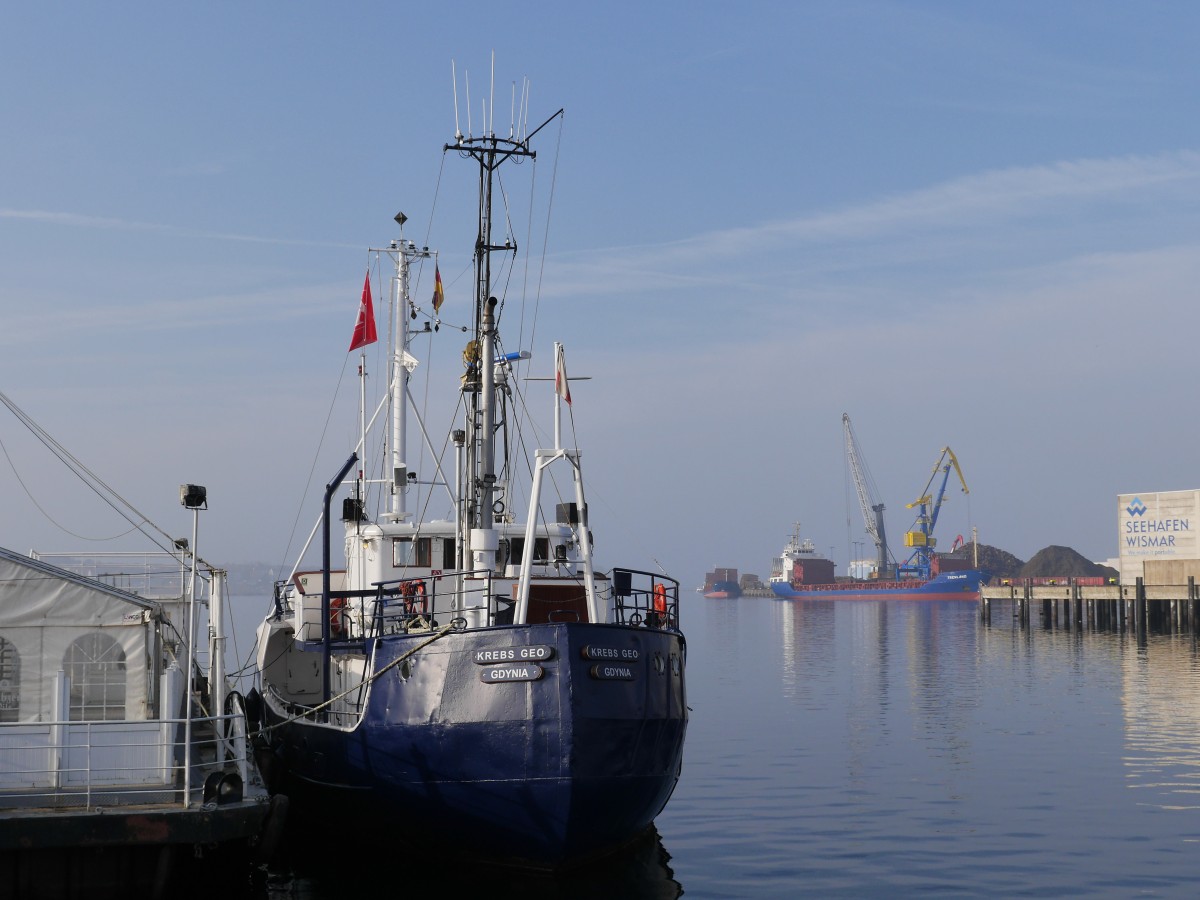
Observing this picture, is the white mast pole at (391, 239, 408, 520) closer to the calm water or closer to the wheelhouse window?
the wheelhouse window

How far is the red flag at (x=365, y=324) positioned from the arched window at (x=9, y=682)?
13.5 meters

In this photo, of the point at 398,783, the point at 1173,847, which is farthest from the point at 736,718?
the point at 398,783

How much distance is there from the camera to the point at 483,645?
17594mm

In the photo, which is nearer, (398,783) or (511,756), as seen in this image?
(511,756)

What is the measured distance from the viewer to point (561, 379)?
19812mm

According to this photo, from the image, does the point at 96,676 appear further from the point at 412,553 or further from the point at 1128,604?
the point at 1128,604

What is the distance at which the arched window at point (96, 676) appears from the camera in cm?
1806

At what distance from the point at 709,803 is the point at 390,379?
12.0 metres

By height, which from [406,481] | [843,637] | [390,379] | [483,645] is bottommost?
[843,637]

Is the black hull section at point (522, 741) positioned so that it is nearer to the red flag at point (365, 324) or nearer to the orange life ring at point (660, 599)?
the orange life ring at point (660, 599)

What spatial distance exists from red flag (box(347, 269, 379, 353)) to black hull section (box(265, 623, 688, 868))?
490 inches

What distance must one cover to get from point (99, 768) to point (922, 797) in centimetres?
1609

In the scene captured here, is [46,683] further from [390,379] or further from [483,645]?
[390,379]

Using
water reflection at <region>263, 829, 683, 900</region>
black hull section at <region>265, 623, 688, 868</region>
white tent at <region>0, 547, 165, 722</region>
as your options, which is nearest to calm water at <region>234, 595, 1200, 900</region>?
water reflection at <region>263, 829, 683, 900</region>
